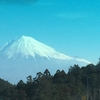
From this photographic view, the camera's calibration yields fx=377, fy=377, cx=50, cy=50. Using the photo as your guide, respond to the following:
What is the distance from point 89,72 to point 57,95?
28.4 m

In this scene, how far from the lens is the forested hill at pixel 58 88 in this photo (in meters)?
50.5

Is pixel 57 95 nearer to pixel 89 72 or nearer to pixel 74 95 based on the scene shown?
pixel 74 95

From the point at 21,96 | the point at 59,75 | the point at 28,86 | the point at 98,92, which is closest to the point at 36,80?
the point at 28,86

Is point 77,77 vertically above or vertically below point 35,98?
above

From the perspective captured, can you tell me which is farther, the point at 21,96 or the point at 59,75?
the point at 59,75

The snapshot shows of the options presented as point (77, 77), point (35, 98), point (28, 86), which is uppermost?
point (77, 77)

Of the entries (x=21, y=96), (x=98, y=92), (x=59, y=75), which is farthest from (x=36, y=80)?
(x=98, y=92)

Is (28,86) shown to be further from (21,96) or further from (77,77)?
(77,77)

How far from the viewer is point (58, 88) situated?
5294 cm

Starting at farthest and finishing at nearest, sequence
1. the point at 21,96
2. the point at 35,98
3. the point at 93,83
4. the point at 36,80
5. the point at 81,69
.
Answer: the point at 81,69
the point at 93,83
the point at 36,80
the point at 21,96
the point at 35,98

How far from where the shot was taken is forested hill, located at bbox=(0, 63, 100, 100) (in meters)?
50.5

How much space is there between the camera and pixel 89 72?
7794cm

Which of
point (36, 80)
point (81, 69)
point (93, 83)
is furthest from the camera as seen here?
point (81, 69)

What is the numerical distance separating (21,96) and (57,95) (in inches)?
208
